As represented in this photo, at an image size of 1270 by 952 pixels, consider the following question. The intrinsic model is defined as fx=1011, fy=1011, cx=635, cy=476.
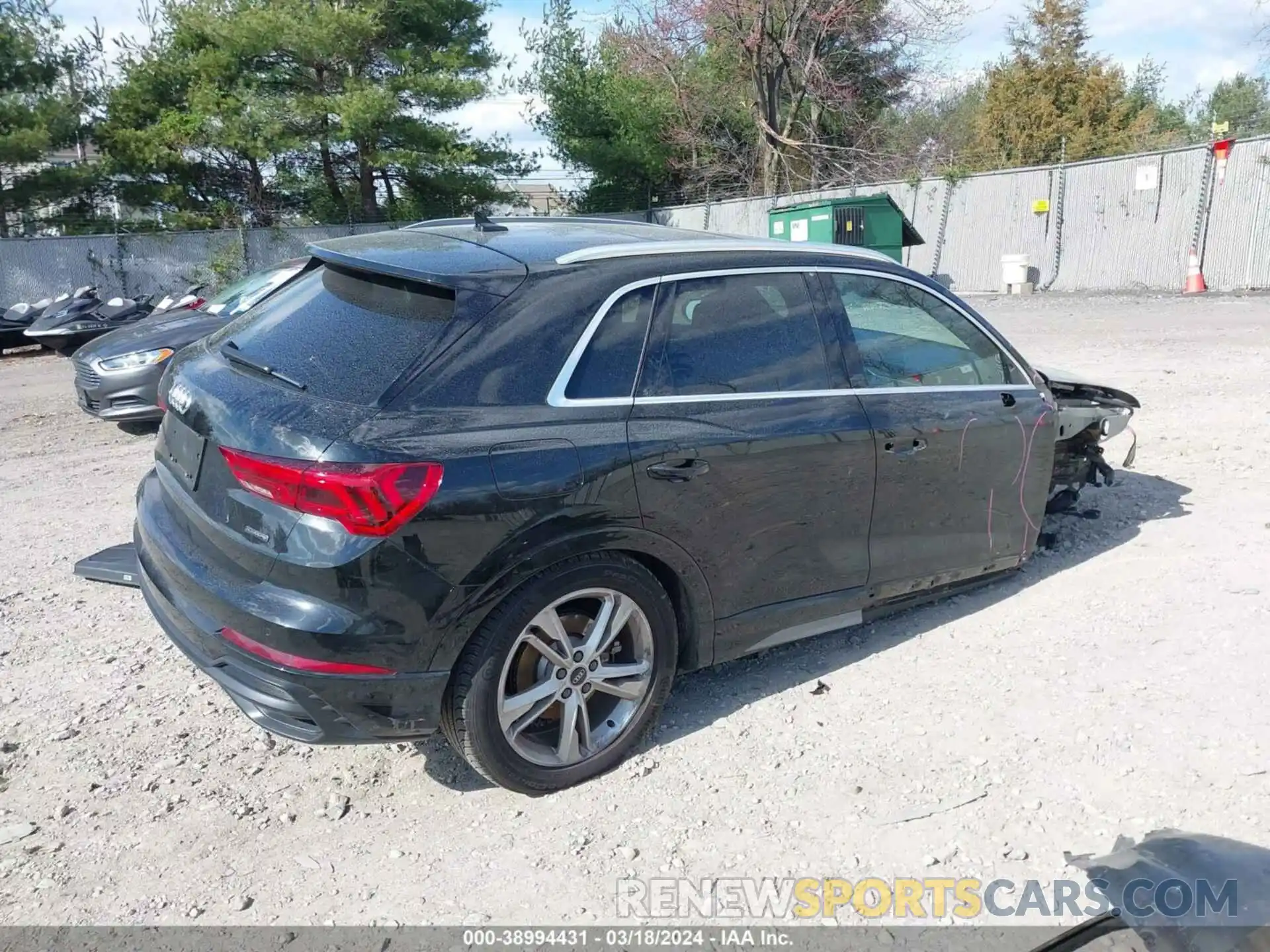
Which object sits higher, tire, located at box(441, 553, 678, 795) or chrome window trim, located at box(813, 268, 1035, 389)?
chrome window trim, located at box(813, 268, 1035, 389)

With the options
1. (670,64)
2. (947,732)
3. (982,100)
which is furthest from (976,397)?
(982,100)

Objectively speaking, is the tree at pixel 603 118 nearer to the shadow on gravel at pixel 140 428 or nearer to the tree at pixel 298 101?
the tree at pixel 298 101

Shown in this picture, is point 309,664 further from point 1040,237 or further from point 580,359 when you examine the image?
point 1040,237

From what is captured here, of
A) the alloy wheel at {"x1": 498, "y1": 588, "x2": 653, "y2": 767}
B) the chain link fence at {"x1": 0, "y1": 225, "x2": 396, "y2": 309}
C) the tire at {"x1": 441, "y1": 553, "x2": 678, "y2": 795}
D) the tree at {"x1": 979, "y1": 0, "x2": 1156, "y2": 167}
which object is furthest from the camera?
the tree at {"x1": 979, "y1": 0, "x2": 1156, "y2": 167}

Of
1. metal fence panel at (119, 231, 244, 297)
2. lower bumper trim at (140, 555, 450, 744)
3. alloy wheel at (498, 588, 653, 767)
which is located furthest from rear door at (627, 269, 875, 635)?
metal fence panel at (119, 231, 244, 297)

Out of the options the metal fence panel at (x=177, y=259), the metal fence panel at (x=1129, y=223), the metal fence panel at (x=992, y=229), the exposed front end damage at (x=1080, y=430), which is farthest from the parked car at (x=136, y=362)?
the metal fence panel at (x=992, y=229)

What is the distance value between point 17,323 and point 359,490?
1568 cm

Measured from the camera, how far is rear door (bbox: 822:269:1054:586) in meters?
4.17

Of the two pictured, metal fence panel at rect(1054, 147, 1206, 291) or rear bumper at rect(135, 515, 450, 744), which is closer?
rear bumper at rect(135, 515, 450, 744)

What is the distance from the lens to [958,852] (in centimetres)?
312

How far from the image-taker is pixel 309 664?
2953 millimetres

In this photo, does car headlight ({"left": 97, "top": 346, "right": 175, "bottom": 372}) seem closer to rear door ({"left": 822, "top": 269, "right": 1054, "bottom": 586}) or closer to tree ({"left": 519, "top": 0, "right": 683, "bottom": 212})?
rear door ({"left": 822, "top": 269, "right": 1054, "bottom": 586})

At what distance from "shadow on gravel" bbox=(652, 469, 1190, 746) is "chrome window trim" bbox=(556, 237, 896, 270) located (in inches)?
65.4

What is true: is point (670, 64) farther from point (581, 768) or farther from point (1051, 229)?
point (581, 768)
